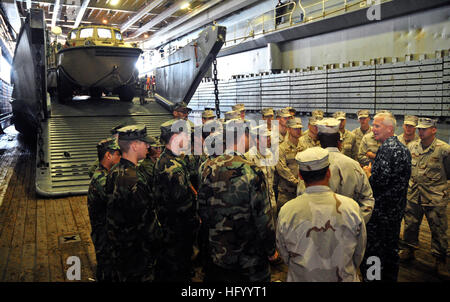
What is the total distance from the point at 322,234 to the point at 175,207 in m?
1.37

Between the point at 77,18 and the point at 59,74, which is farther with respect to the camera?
the point at 77,18

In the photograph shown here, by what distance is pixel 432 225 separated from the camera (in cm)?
385

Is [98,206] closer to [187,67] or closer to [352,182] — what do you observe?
[352,182]

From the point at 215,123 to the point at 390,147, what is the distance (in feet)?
5.27

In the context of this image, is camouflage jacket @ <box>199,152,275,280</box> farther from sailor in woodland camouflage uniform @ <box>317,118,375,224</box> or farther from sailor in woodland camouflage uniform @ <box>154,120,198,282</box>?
sailor in woodland camouflage uniform @ <box>317,118,375,224</box>

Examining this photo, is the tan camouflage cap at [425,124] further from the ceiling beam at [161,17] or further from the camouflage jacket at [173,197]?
the ceiling beam at [161,17]

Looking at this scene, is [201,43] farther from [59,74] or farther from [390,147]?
[390,147]

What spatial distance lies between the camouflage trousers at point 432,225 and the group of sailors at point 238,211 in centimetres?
2

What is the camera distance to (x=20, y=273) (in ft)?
11.6

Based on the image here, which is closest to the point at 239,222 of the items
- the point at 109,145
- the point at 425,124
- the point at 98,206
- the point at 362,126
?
the point at 98,206

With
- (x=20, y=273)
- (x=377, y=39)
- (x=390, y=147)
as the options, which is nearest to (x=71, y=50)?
(x=20, y=273)

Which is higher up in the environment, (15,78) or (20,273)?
(15,78)
